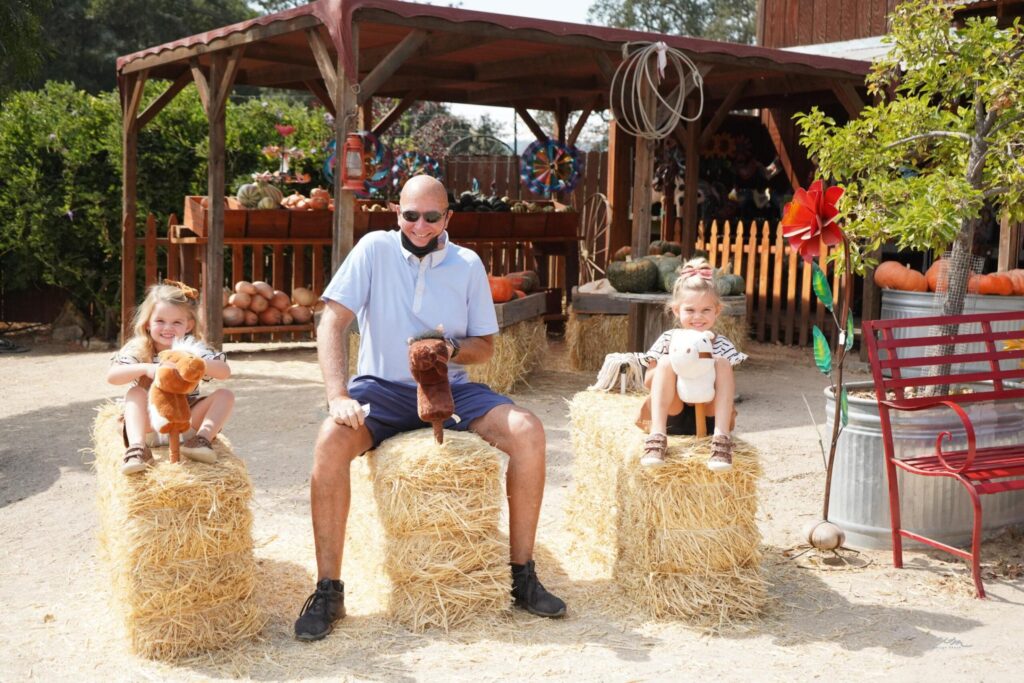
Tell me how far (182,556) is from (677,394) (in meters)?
1.75

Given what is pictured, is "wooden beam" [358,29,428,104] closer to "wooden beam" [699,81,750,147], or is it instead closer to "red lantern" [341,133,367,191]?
"red lantern" [341,133,367,191]

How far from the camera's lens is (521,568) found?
3750mm

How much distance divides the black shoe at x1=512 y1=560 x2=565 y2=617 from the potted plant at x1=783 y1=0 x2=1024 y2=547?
142 cm

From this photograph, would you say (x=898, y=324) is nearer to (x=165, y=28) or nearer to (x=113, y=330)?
(x=113, y=330)

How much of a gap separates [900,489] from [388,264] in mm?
2289

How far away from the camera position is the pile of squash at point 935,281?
26.8 ft

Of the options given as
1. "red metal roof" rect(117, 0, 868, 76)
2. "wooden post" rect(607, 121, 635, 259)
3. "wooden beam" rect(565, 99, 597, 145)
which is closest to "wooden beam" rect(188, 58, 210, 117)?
"red metal roof" rect(117, 0, 868, 76)

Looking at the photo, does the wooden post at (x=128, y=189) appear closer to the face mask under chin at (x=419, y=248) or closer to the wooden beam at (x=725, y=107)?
the wooden beam at (x=725, y=107)

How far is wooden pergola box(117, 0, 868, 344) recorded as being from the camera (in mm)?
7211

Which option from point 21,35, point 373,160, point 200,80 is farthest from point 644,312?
point 21,35

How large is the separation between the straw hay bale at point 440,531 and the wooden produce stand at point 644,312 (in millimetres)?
4799

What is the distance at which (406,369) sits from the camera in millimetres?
3891

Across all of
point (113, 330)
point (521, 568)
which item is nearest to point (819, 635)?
point (521, 568)

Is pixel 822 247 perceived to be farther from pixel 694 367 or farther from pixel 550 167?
pixel 550 167
